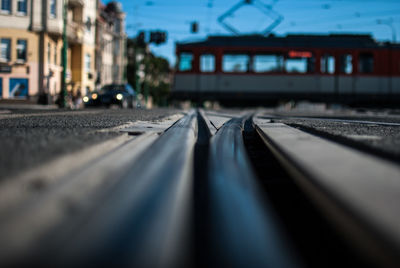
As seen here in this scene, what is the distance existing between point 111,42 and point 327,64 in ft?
119

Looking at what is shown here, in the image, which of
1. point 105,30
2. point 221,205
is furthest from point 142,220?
point 105,30

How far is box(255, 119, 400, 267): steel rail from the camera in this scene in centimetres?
96

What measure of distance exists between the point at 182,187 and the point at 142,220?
0.53 meters

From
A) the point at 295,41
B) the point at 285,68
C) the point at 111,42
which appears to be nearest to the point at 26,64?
the point at 285,68

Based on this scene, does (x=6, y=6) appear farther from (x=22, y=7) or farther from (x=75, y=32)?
(x=75, y=32)

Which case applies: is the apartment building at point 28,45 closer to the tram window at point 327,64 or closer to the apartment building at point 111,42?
the apartment building at point 111,42

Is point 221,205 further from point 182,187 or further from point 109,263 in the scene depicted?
point 109,263

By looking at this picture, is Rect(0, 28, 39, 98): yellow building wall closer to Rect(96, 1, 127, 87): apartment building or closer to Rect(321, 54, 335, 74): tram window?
Rect(96, 1, 127, 87): apartment building

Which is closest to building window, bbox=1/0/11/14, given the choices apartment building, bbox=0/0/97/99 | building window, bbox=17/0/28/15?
apartment building, bbox=0/0/97/99

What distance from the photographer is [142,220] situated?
1.18m

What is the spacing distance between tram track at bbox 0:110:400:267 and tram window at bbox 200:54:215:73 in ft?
59.3

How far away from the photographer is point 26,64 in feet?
99.0

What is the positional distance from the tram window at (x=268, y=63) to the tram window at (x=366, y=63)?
3841 millimetres

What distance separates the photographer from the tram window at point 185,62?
2009 cm
